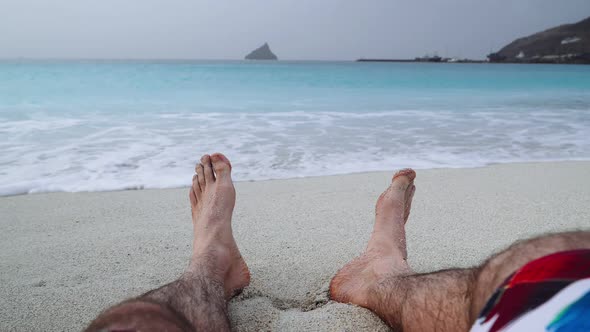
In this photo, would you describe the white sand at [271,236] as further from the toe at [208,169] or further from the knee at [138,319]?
the knee at [138,319]

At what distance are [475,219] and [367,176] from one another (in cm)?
119

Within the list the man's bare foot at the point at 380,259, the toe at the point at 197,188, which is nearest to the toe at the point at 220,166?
the toe at the point at 197,188

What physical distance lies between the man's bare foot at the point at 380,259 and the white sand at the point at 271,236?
60mm

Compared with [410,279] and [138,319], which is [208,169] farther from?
[138,319]

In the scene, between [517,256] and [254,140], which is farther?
[254,140]

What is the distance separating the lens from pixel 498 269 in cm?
76

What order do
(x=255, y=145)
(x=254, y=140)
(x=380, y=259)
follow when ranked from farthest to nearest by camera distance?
(x=254, y=140)
(x=255, y=145)
(x=380, y=259)

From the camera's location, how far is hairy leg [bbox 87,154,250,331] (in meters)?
0.84

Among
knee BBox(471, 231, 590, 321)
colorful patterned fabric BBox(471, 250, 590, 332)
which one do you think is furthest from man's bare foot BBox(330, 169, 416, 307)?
colorful patterned fabric BBox(471, 250, 590, 332)

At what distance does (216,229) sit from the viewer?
1842 mm

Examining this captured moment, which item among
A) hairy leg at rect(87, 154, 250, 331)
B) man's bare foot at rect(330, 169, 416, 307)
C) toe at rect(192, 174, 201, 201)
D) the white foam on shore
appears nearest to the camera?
hairy leg at rect(87, 154, 250, 331)

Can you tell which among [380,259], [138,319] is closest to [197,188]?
[380,259]

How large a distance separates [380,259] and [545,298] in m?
1.02

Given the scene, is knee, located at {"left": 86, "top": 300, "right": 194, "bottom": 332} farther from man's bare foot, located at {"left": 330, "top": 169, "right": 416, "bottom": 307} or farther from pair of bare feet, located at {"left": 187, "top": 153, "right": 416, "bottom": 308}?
man's bare foot, located at {"left": 330, "top": 169, "right": 416, "bottom": 307}
